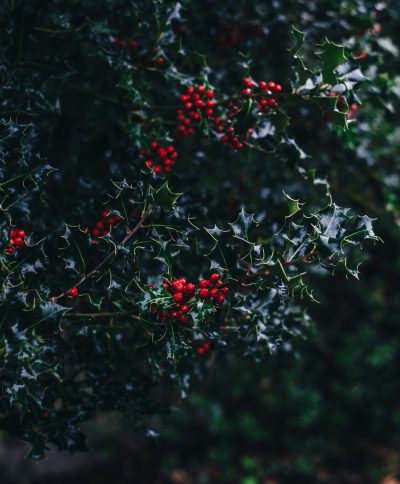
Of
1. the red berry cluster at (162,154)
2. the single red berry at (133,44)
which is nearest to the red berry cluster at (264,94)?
the red berry cluster at (162,154)

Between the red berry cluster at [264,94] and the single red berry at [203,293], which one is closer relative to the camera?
the single red berry at [203,293]

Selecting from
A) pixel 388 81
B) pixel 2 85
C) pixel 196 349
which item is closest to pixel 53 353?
pixel 196 349

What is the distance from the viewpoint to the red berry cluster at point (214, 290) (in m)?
1.35

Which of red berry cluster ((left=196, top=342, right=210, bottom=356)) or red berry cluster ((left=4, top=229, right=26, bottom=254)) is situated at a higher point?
red berry cluster ((left=4, top=229, right=26, bottom=254))

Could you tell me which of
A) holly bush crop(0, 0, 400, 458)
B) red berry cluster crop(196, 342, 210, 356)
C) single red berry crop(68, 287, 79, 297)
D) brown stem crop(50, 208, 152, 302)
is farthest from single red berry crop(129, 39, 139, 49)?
red berry cluster crop(196, 342, 210, 356)

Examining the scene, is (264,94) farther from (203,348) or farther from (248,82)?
(203,348)

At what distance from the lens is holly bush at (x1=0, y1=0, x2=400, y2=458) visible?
138 cm

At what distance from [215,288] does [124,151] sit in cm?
97

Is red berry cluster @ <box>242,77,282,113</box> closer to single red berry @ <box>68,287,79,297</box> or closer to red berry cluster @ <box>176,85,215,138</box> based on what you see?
red berry cluster @ <box>176,85,215,138</box>

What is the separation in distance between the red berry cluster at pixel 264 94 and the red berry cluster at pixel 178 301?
2.32 ft

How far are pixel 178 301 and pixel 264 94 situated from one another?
2.55 feet

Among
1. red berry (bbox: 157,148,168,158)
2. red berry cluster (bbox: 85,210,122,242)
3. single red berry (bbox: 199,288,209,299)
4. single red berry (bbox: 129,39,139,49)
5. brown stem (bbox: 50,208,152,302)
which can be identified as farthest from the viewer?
single red berry (bbox: 129,39,139,49)

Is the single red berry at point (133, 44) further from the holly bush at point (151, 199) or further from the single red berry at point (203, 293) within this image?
the single red berry at point (203, 293)

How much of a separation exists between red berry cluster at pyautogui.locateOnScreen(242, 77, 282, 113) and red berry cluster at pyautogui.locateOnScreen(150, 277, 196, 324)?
706 mm
